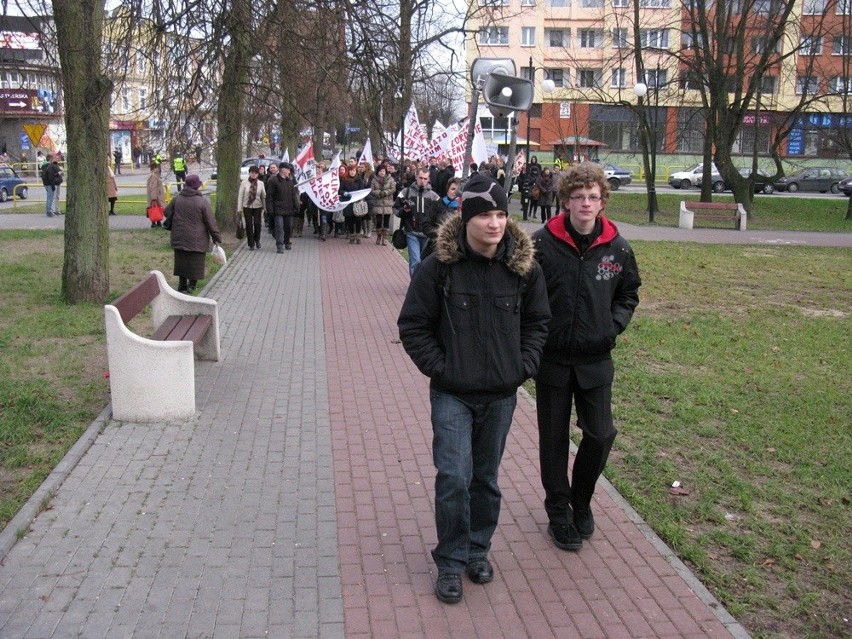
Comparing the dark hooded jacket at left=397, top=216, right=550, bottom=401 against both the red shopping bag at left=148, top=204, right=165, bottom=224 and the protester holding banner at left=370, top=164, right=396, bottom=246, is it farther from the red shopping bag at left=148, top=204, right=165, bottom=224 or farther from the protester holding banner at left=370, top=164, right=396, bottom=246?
the red shopping bag at left=148, top=204, right=165, bottom=224

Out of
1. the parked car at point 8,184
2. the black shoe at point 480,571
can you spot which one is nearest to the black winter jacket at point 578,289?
the black shoe at point 480,571

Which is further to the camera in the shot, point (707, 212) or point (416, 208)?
point (707, 212)

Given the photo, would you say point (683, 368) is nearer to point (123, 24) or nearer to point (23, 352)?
point (23, 352)

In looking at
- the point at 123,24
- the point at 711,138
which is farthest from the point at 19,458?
the point at 711,138

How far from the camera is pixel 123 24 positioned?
37.8ft

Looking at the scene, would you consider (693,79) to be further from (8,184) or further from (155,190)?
(8,184)

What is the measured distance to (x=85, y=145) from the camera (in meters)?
11.1

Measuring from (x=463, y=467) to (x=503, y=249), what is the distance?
1.01 metres

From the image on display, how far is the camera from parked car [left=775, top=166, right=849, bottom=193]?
171ft

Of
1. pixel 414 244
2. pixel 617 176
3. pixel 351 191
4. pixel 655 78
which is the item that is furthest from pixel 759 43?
pixel 414 244

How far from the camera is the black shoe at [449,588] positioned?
436 centimetres

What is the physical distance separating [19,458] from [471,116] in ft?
16.9

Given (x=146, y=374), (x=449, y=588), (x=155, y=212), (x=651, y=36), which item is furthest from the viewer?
(x=651, y=36)

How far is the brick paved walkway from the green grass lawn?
320 mm
